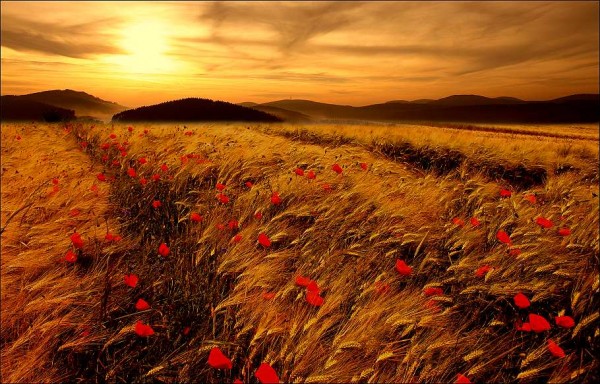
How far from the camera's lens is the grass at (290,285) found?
4.20 ft

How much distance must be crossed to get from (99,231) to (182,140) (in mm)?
2696

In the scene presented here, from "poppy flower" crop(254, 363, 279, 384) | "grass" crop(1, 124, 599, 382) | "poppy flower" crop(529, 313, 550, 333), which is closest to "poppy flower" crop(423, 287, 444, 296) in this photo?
"grass" crop(1, 124, 599, 382)

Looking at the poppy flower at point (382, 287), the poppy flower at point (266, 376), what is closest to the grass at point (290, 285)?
the poppy flower at point (382, 287)

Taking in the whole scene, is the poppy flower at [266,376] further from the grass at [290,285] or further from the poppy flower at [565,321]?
the poppy flower at [565,321]

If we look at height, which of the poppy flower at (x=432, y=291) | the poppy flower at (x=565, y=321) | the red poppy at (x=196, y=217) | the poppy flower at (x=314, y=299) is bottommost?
the poppy flower at (x=565, y=321)

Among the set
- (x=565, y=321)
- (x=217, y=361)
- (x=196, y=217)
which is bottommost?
(x=565, y=321)

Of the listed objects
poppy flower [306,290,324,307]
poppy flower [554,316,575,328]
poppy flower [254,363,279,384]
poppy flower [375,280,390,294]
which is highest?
poppy flower [306,290,324,307]

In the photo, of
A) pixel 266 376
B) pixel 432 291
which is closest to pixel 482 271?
pixel 432 291

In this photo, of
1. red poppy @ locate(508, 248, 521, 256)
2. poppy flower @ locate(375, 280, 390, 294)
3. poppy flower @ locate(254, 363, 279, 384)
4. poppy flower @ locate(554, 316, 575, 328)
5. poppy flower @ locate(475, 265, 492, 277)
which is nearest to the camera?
poppy flower @ locate(254, 363, 279, 384)

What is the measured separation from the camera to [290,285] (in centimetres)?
158

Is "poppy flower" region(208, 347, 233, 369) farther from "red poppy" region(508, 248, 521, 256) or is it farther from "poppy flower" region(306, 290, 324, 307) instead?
"red poppy" region(508, 248, 521, 256)

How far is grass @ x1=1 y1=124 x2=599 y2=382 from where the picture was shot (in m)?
1.28

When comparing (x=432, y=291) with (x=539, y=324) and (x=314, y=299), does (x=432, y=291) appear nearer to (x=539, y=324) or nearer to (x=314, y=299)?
(x=539, y=324)

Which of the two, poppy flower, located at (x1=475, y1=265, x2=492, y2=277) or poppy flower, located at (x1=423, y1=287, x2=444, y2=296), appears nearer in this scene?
poppy flower, located at (x1=423, y1=287, x2=444, y2=296)
